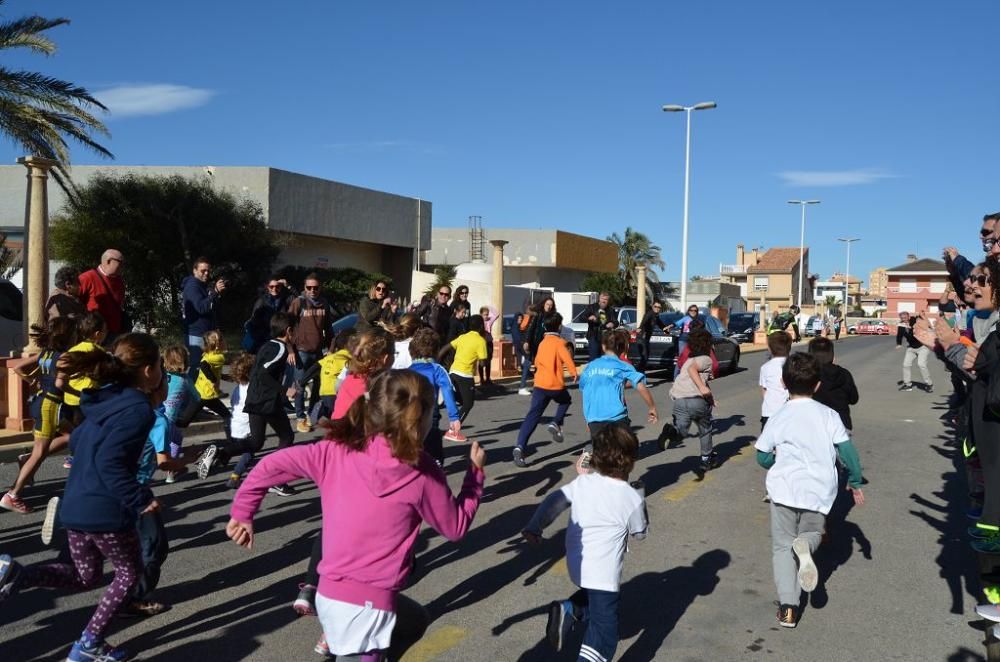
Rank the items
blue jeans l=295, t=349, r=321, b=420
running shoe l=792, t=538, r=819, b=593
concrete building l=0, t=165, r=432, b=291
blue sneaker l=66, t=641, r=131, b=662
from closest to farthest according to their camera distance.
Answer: blue sneaker l=66, t=641, r=131, b=662 < running shoe l=792, t=538, r=819, b=593 < blue jeans l=295, t=349, r=321, b=420 < concrete building l=0, t=165, r=432, b=291

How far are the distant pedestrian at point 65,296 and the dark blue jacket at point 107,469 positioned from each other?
15.4 feet

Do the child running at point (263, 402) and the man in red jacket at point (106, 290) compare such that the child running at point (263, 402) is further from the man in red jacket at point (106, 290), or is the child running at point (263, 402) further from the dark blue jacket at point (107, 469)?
the dark blue jacket at point (107, 469)

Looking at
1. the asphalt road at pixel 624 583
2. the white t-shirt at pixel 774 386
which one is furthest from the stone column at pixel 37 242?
the white t-shirt at pixel 774 386

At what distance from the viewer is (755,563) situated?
6.09 m

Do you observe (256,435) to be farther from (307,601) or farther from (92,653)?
(92,653)

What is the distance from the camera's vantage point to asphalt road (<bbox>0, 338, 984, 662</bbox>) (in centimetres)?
457

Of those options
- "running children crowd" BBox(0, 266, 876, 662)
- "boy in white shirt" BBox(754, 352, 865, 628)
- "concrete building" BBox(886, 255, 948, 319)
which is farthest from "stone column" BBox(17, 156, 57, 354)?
"concrete building" BBox(886, 255, 948, 319)

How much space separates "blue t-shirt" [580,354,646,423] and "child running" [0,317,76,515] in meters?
4.17

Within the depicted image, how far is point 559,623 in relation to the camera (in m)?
3.91

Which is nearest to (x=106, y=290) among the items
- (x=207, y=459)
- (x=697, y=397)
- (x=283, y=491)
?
(x=207, y=459)

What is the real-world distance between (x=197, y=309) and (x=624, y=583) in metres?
7.31

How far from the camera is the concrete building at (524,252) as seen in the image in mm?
50500

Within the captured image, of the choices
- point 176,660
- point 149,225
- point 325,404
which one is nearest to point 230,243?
point 149,225

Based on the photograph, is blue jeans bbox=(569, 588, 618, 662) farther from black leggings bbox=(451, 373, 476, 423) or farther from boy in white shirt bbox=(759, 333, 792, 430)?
black leggings bbox=(451, 373, 476, 423)
